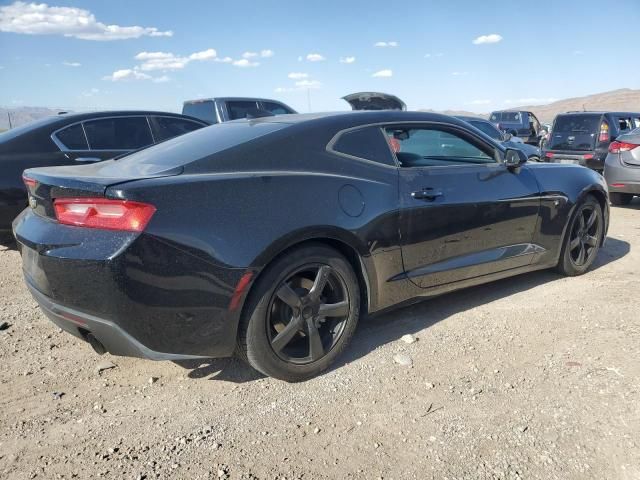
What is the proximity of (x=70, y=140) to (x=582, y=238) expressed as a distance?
203 inches

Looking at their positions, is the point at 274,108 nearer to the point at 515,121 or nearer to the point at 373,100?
the point at 373,100

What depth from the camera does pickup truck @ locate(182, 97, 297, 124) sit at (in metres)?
10.3

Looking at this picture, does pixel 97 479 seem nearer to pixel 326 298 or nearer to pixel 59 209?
pixel 59 209

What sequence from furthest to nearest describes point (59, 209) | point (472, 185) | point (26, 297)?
point (26, 297)
point (472, 185)
point (59, 209)

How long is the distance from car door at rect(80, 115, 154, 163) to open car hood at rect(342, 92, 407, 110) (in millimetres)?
6400

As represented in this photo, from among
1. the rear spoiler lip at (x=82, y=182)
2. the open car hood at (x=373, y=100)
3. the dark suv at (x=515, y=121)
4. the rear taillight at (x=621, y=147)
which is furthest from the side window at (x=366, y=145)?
the dark suv at (x=515, y=121)

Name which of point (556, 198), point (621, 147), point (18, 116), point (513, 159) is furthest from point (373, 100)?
point (18, 116)

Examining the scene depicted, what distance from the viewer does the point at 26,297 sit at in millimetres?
4309

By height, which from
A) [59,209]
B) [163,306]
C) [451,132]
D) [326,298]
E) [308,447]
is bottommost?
[308,447]

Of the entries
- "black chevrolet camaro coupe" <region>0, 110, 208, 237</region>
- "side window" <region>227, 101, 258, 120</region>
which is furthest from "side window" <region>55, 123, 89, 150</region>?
"side window" <region>227, 101, 258, 120</region>

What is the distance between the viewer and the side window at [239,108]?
10359mm

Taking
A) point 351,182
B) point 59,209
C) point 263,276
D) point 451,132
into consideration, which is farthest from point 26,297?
point 451,132

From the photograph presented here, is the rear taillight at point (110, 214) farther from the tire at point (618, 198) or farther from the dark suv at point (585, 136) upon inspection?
the dark suv at point (585, 136)

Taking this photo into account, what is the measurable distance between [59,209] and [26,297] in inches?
85.1
